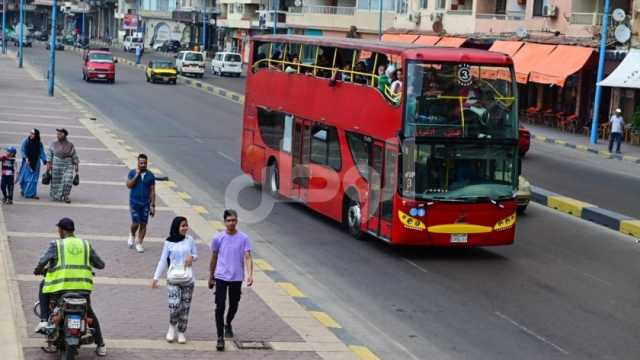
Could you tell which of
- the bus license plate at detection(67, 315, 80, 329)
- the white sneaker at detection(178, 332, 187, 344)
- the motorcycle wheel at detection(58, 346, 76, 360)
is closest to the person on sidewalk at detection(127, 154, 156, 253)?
the white sneaker at detection(178, 332, 187, 344)

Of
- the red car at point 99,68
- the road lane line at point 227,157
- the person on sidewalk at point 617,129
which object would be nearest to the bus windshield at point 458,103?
the road lane line at point 227,157

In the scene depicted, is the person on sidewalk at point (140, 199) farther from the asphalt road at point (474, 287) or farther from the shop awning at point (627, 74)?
the shop awning at point (627, 74)

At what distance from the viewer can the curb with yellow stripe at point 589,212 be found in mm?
22977

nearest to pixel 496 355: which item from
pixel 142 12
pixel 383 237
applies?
pixel 383 237

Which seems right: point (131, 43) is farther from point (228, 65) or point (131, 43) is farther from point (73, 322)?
point (73, 322)

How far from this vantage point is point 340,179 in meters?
21.3

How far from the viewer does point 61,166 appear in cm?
2170

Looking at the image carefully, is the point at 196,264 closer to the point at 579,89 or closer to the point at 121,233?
the point at 121,233

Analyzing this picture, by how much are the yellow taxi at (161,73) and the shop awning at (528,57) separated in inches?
910

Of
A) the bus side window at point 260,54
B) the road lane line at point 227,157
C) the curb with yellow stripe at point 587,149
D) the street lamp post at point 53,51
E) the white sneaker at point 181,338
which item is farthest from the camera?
the street lamp post at point 53,51

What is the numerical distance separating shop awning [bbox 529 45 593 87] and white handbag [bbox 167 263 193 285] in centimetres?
3444

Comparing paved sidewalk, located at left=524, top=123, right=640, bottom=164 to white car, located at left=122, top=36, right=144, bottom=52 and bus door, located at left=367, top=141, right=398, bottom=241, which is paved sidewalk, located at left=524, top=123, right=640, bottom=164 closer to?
bus door, located at left=367, top=141, right=398, bottom=241

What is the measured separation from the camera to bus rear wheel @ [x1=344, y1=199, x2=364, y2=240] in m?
20.4

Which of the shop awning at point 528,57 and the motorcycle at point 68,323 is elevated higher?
the shop awning at point 528,57
